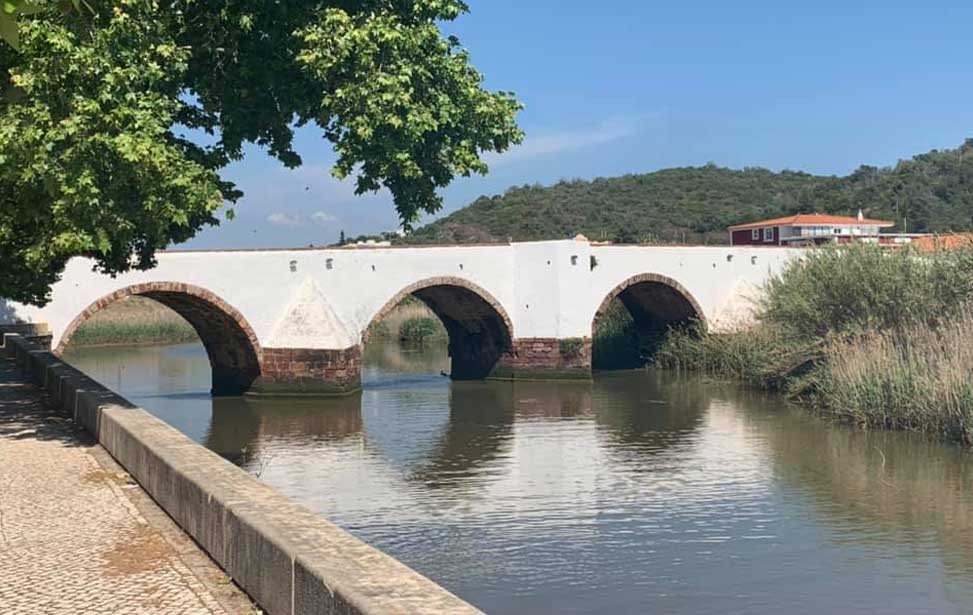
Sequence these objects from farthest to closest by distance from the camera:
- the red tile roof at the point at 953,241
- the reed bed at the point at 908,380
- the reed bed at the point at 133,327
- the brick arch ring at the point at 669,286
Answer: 1. the reed bed at the point at 133,327
2. the brick arch ring at the point at 669,286
3. the red tile roof at the point at 953,241
4. the reed bed at the point at 908,380

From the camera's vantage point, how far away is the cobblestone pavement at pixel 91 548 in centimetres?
522

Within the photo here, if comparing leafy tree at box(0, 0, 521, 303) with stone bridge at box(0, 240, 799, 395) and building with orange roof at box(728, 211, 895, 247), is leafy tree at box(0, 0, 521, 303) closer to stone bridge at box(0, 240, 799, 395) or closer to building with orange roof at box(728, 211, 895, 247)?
stone bridge at box(0, 240, 799, 395)

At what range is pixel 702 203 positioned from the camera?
86.8 meters

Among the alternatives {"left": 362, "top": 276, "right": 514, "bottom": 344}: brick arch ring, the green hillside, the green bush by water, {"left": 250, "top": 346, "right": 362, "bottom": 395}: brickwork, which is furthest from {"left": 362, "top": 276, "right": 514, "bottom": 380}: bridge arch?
the green hillside

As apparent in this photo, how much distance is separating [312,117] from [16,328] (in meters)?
14.4

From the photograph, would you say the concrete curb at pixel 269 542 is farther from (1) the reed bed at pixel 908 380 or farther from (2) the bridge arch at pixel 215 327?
(2) the bridge arch at pixel 215 327

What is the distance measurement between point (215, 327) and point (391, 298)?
4.71 metres

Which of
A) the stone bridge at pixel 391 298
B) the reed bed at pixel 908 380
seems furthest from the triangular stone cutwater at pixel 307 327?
the reed bed at pixel 908 380

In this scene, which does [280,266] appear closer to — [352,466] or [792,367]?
[352,466]

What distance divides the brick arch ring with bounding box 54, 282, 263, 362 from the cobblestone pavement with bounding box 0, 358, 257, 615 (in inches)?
Answer: 595

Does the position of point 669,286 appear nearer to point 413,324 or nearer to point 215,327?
point 413,324

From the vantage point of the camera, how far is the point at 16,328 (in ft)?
80.6

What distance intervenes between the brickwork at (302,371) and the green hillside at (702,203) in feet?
146

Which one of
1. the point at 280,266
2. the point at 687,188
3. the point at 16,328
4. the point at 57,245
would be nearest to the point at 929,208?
the point at 687,188
